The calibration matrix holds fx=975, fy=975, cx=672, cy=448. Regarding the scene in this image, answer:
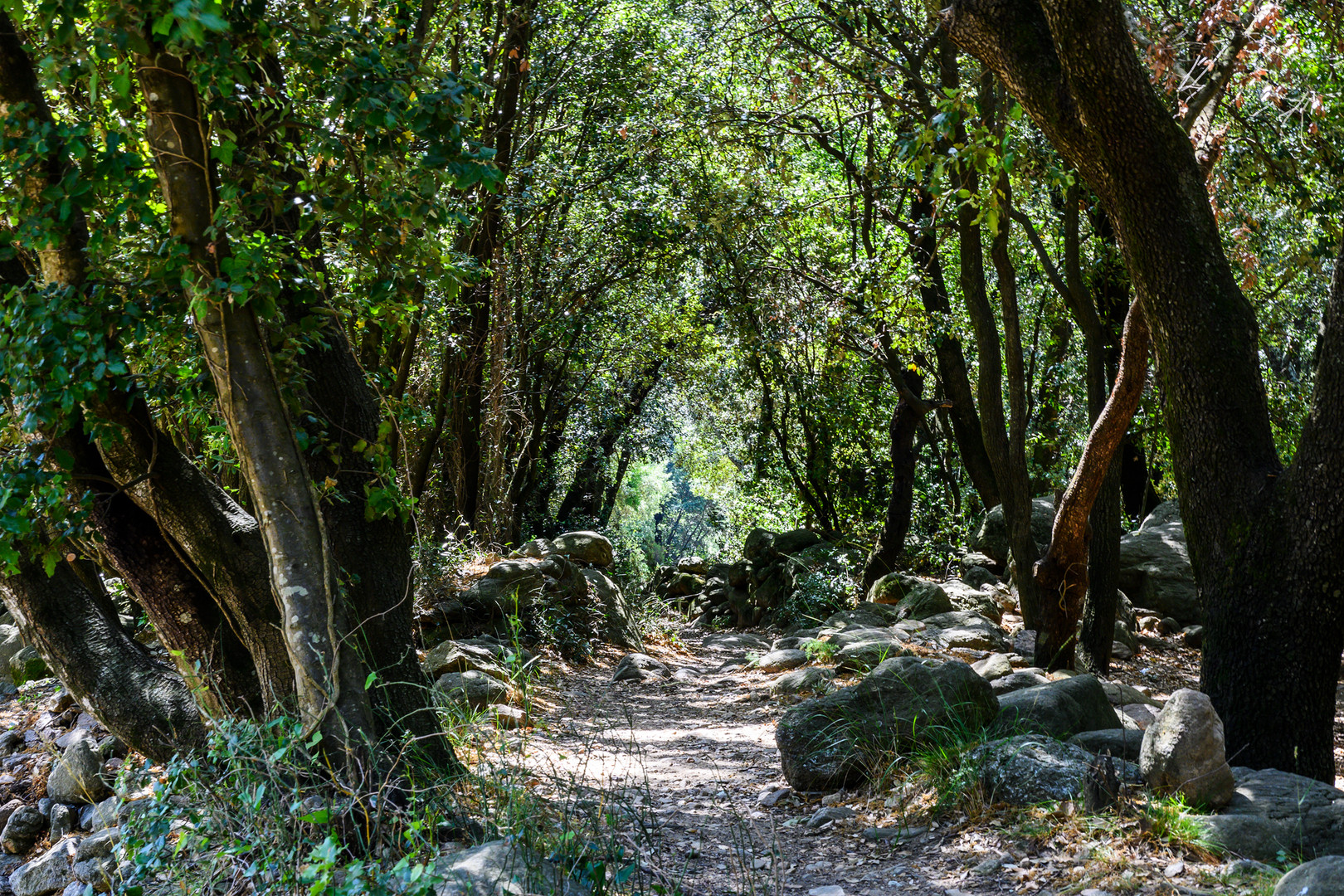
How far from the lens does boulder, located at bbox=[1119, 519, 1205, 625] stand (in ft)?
37.3

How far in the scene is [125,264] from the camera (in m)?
3.62

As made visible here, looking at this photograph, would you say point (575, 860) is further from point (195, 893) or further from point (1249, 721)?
point (1249, 721)

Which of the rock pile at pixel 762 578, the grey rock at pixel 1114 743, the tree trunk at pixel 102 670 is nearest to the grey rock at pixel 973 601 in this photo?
the rock pile at pixel 762 578

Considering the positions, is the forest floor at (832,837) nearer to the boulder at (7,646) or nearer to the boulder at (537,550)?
the boulder at (537,550)

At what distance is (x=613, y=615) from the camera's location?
11.2 meters

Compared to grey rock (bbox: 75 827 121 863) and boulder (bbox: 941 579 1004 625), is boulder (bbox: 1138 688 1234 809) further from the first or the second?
boulder (bbox: 941 579 1004 625)

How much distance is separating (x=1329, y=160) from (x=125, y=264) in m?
8.03

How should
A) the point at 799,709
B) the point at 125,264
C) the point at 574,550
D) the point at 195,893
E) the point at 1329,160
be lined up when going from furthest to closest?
the point at 574,550
the point at 1329,160
the point at 799,709
the point at 125,264
the point at 195,893

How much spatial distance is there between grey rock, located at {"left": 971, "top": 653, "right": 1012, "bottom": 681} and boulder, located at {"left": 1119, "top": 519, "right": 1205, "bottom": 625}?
14.2ft

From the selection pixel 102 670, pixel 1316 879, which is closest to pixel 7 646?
pixel 102 670

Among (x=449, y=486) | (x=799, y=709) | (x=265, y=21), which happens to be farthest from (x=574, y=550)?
(x=265, y=21)

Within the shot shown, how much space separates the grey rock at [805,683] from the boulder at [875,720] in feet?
8.05

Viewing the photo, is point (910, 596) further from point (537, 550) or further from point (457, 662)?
point (457, 662)

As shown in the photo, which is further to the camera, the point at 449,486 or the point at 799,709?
the point at 449,486
